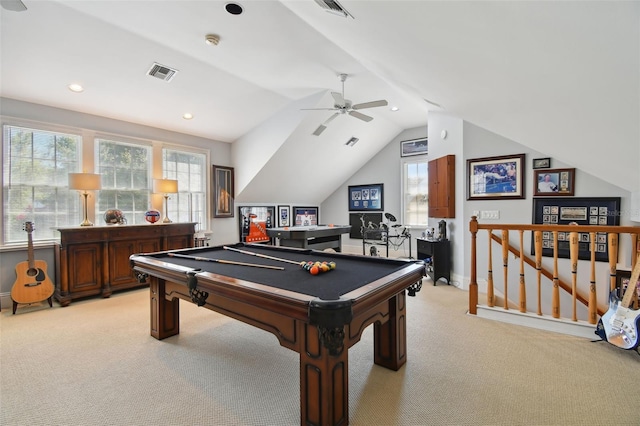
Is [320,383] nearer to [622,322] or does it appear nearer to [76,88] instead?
[622,322]

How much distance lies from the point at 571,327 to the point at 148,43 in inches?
214

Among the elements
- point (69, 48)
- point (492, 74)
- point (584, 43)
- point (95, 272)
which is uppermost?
point (69, 48)

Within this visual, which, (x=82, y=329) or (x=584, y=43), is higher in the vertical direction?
(x=584, y=43)

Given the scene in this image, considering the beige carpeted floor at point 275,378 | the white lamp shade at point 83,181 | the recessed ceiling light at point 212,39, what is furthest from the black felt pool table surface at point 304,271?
the recessed ceiling light at point 212,39

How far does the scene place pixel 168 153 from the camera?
5.45 metres

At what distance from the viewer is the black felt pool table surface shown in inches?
70.3

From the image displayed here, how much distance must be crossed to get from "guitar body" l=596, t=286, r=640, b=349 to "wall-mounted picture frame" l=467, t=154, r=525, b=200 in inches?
70.1

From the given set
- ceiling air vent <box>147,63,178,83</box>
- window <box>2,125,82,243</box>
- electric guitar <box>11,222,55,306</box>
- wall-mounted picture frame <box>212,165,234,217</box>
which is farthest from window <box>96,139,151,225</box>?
ceiling air vent <box>147,63,178,83</box>

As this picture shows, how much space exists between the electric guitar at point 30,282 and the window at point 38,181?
0.38 meters

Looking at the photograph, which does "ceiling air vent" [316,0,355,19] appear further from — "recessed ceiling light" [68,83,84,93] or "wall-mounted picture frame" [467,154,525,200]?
"recessed ceiling light" [68,83,84,93]

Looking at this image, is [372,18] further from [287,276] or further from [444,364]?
[444,364]

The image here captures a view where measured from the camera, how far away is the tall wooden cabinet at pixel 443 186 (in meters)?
4.59

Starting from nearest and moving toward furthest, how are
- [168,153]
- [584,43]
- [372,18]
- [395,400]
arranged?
[584,43] < [395,400] < [372,18] < [168,153]

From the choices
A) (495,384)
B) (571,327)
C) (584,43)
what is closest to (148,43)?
(584,43)
